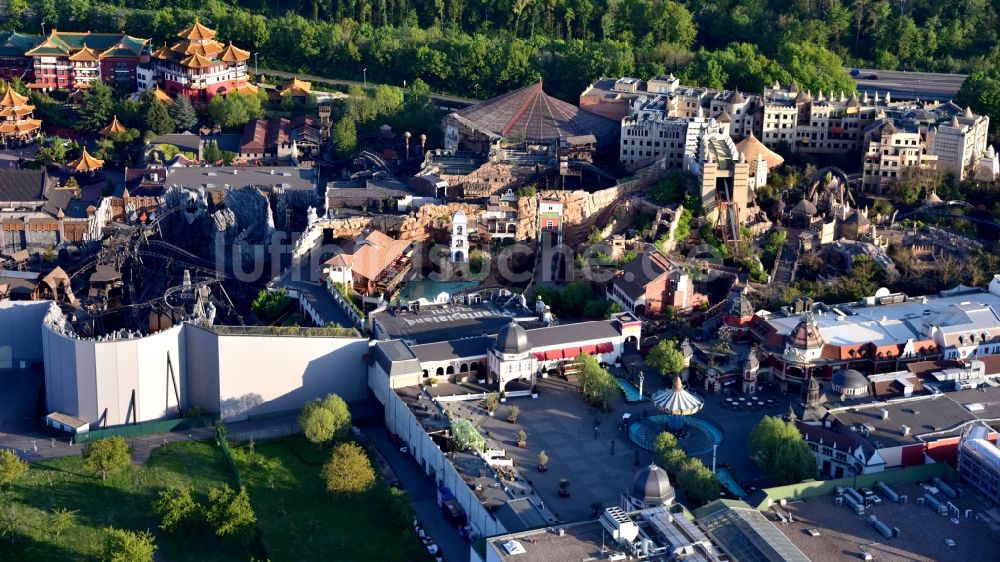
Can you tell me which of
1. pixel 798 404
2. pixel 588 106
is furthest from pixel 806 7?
pixel 798 404

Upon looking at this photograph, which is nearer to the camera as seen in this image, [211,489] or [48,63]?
[211,489]

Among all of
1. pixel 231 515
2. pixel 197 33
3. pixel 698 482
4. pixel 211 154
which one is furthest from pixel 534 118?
pixel 231 515

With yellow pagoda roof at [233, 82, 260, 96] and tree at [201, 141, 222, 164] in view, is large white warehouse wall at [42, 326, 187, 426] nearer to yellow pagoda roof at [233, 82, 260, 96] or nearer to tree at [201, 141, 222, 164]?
tree at [201, 141, 222, 164]

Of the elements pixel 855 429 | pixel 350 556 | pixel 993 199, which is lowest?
pixel 350 556

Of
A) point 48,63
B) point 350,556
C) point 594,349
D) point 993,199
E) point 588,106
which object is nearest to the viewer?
point 350,556

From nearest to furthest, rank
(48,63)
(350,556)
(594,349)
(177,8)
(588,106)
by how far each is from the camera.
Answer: (350,556), (594,349), (588,106), (48,63), (177,8)

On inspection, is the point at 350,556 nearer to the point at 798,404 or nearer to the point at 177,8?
the point at 798,404

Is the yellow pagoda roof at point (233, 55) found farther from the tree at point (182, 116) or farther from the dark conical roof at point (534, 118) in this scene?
the dark conical roof at point (534, 118)
